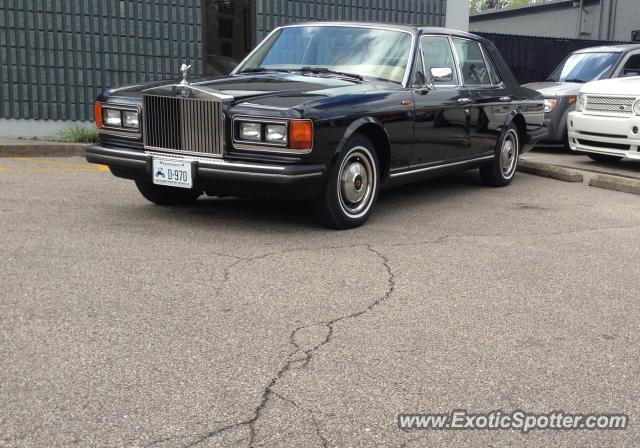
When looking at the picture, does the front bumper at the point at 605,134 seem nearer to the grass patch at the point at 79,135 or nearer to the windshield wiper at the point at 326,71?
the windshield wiper at the point at 326,71

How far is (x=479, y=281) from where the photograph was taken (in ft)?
15.0

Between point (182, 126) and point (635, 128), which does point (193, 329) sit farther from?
point (635, 128)

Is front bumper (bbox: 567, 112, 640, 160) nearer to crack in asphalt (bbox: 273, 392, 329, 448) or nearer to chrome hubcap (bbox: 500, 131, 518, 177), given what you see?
chrome hubcap (bbox: 500, 131, 518, 177)

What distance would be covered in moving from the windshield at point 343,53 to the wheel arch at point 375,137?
64 centimetres

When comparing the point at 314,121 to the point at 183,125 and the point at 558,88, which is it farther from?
the point at 558,88

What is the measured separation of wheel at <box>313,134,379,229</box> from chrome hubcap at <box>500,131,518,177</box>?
2.82m

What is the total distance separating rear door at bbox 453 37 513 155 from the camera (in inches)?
298

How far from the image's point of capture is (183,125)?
18.3 ft

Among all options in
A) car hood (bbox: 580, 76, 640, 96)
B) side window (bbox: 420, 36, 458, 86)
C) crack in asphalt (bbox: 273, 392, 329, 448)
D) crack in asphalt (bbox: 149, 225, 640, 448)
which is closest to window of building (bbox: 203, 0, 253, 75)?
car hood (bbox: 580, 76, 640, 96)

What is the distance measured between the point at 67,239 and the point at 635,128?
23.3ft

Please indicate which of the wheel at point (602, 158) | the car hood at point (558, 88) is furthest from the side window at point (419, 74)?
the car hood at point (558, 88)

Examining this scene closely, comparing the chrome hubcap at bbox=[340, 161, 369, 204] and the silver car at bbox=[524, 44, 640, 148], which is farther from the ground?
the silver car at bbox=[524, 44, 640, 148]

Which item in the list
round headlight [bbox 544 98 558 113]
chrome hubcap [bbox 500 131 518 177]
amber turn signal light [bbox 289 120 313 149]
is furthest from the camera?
round headlight [bbox 544 98 558 113]

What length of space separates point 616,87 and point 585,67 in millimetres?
2804
